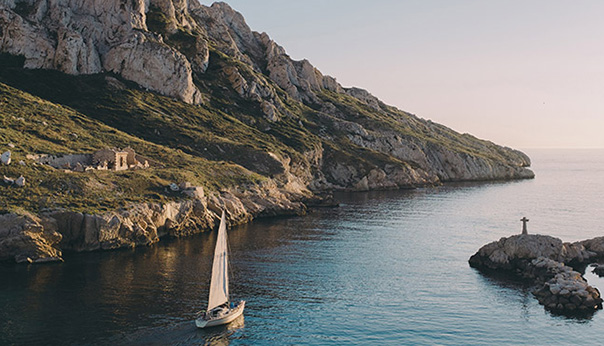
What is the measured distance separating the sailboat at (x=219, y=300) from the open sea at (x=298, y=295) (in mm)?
959

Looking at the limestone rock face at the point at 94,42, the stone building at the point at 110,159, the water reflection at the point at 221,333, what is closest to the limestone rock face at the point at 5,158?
the stone building at the point at 110,159

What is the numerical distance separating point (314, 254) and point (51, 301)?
40740 millimetres

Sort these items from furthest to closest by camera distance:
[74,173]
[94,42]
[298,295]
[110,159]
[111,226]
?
[94,42] → [110,159] → [74,173] → [111,226] → [298,295]

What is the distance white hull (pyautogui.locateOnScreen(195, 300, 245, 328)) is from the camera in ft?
162

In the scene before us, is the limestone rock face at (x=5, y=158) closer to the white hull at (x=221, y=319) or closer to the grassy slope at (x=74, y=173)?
the grassy slope at (x=74, y=173)

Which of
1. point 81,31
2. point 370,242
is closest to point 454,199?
point 370,242

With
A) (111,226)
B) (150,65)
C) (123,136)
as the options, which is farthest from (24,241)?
(150,65)

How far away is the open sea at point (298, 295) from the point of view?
48625mm

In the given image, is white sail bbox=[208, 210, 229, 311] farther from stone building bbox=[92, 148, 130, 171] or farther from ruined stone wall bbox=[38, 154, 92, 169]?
stone building bbox=[92, 148, 130, 171]

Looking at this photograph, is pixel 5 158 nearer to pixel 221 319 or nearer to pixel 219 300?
pixel 219 300

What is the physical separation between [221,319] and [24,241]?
124 ft

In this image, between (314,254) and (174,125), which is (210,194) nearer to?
(314,254)

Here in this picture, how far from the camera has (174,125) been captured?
158 metres

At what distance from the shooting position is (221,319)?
165ft
